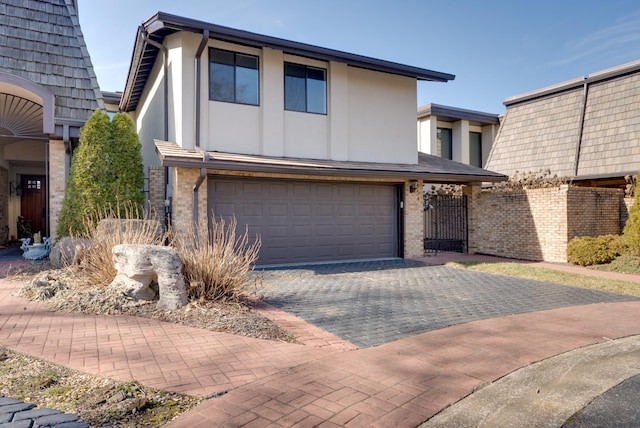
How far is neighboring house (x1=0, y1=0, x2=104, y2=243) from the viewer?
1107cm

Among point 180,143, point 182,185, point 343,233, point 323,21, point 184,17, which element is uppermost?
point 323,21

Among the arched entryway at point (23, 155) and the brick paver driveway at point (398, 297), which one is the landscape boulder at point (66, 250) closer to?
the arched entryway at point (23, 155)

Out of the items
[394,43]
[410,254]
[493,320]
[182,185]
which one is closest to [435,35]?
[394,43]

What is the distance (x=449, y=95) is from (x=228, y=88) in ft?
51.8

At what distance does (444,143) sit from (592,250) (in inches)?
460

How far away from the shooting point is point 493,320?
6.28 meters

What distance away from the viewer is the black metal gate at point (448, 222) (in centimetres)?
1608

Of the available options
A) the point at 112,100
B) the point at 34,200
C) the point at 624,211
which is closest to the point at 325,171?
the point at 624,211

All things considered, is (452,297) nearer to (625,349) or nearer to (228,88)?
(625,349)

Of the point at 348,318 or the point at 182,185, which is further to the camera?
the point at 182,185

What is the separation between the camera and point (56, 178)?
37.3 ft

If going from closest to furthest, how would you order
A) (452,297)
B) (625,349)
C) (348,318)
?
(625,349)
(348,318)
(452,297)

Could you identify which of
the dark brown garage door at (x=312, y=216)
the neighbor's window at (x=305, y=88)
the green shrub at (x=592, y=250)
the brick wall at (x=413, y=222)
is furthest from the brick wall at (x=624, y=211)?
the neighbor's window at (x=305, y=88)

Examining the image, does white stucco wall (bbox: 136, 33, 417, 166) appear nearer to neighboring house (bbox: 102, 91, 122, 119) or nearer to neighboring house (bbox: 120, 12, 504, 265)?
neighboring house (bbox: 120, 12, 504, 265)
